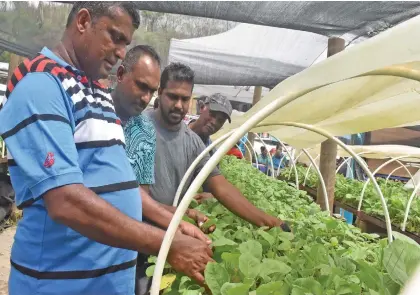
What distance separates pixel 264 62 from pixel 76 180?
19.2 ft

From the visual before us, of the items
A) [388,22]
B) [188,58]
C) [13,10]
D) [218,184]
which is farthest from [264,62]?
[218,184]

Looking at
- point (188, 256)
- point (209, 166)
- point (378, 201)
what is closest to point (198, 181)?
point (209, 166)

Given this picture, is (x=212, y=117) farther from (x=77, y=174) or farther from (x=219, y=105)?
(x=77, y=174)

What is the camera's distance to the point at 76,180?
118 centimetres

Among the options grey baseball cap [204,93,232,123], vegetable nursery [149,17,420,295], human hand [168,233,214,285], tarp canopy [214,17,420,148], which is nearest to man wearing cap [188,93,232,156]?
grey baseball cap [204,93,232,123]

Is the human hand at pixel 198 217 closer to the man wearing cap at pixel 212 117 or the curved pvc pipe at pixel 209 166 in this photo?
the curved pvc pipe at pixel 209 166

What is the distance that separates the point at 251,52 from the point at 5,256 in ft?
15.2

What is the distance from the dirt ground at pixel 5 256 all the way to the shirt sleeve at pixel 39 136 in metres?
3.73

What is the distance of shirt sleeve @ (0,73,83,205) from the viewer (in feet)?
3.80

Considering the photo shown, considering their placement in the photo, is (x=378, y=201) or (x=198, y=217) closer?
(x=198, y=217)

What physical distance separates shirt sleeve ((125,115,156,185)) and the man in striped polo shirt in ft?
2.01

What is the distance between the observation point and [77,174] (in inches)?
47.0

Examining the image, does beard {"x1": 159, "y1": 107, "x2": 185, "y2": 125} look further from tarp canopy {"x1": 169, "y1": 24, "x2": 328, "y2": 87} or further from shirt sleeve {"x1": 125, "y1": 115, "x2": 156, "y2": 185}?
tarp canopy {"x1": 169, "y1": 24, "x2": 328, "y2": 87}

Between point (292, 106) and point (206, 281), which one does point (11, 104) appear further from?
point (292, 106)
